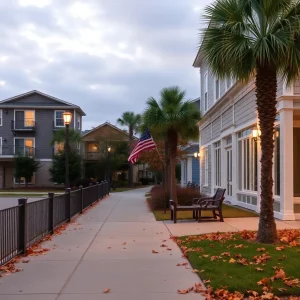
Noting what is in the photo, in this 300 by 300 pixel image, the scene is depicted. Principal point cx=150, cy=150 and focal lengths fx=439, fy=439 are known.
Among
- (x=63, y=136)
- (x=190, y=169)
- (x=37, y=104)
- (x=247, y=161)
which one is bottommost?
(x=190, y=169)

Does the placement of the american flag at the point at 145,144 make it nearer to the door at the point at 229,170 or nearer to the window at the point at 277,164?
the window at the point at 277,164

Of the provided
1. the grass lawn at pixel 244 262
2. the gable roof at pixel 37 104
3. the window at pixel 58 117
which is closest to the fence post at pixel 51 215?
the grass lawn at pixel 244 262

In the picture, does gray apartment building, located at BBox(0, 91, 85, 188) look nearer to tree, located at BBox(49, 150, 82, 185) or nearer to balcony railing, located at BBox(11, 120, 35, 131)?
balcony railing, located at BBox(11, 120, 35, 131)

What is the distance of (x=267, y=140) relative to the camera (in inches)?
367

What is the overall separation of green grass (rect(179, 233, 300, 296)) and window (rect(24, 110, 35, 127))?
138ft

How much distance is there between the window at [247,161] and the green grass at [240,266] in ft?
28.8

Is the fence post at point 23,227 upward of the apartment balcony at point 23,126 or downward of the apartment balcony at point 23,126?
downward

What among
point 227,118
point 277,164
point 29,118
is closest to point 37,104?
point 29,118

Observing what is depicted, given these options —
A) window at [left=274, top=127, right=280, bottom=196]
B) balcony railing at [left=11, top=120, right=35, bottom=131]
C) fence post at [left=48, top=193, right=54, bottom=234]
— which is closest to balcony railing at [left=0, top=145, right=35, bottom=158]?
balcony railing at [left=11, top=120, right=35, bottom=131]

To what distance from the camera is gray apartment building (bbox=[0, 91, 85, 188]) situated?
4866cm

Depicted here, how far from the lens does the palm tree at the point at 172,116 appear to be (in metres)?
18.8

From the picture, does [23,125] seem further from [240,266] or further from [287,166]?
[240,266]

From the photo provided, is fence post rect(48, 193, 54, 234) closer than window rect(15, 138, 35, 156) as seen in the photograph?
Yes

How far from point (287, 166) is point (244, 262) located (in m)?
7.26
